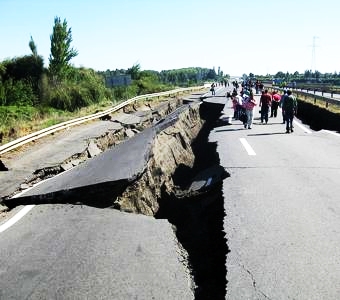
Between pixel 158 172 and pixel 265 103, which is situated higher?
pixel 265 103

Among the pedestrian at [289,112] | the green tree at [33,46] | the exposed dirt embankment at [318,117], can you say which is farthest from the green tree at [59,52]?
the pedestrian at [289,112]

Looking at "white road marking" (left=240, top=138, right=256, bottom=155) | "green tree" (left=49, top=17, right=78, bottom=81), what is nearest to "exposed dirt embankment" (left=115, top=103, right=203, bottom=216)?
"white road marking" (left=240, top=138, right=256, bottom=155)

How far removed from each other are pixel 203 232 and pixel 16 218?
326 centimetres

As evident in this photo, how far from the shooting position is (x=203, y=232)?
821 cm

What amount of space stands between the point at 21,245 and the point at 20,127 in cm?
1440

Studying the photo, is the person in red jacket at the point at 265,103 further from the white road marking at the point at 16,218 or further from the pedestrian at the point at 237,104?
the white road marking at the point at 16,218

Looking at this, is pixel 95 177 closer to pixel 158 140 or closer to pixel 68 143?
pixel 158 140

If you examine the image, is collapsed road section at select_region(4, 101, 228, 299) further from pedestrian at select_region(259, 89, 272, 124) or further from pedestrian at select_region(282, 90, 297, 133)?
pedestrian at select_region(259, 89, 272, 124)

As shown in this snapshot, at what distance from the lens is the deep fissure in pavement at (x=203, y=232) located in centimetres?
550

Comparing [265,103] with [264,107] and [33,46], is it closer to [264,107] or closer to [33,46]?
[264,107]

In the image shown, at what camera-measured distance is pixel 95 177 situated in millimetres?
10000

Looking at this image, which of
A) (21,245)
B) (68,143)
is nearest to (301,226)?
(21,245)

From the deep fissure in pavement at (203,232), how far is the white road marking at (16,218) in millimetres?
2594

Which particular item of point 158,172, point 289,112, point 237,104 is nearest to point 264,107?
point 237,104
